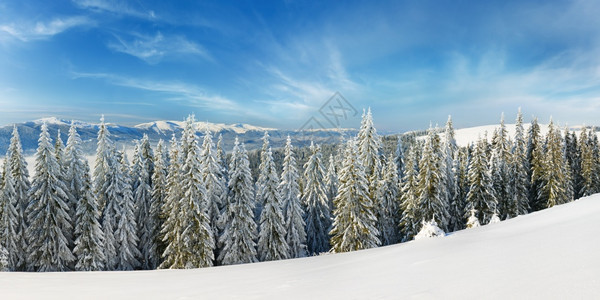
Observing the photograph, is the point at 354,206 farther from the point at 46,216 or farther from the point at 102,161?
the point at 46,216

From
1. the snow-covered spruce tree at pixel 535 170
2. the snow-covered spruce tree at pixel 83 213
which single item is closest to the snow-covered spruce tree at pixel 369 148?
the snow-covered spruce tree at pixel 83 213

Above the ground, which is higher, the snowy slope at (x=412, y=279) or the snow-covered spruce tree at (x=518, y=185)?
the snowy slope at (x=412, y=279)

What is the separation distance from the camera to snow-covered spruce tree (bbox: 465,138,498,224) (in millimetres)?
36284

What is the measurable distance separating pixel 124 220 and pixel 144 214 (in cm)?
316

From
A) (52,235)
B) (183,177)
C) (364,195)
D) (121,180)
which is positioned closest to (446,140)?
(364,195)

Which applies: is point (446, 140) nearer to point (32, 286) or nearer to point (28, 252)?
point (32, 286)

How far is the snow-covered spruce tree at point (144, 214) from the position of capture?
31.6 m

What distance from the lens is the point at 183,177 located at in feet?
91.2

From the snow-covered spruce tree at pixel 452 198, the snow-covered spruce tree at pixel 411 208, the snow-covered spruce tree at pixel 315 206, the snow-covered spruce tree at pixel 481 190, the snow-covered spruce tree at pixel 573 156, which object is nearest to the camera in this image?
the snow-covered spruce tree at pixel 411 208

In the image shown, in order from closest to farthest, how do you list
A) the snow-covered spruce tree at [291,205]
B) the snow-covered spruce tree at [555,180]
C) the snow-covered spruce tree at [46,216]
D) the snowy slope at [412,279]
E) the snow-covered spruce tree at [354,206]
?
the snowy slope at [412,279]
the snow-covered spruce tree at [46,216]
the snow-covered spruce tree at [354,206]
the snow-covered spruce tree at [291,205]
the snow-covered spruce tree at [555,180]

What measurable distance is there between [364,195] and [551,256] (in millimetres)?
22299

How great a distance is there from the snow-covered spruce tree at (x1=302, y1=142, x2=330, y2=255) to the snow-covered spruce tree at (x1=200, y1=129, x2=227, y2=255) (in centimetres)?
987

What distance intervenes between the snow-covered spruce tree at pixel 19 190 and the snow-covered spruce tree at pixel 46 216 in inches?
42.6

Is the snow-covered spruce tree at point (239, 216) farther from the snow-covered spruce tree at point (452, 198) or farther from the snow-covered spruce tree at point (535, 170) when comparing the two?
the snow-covered spruce tree at point (535, 170)
